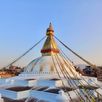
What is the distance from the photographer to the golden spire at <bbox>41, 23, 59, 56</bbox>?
21422 mm

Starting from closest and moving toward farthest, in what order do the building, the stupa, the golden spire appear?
the building, the stupa, the golden spire

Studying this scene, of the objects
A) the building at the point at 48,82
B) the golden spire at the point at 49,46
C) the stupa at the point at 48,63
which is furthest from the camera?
the golden spire at the point at 49,46

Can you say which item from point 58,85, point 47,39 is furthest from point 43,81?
point 47,39

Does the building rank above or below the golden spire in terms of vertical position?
below

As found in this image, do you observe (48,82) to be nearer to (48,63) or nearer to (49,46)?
(48,63)

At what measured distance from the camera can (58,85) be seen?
53.4 feet

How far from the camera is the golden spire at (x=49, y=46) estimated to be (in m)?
21.4

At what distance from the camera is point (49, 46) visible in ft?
70.9

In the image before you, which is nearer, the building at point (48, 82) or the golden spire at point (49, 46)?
the building at point (48, 82)

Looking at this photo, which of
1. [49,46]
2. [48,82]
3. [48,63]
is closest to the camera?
[48,82]

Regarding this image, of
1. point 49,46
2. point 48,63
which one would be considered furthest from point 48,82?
point 49,46

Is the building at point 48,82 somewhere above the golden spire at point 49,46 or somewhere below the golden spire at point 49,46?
below

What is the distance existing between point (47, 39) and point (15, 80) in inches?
253

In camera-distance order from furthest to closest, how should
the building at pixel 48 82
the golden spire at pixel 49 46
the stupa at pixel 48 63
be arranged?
the golden spire at pixel 49 46, the stupa at pixel 48 63, the building at pixel 48 82
